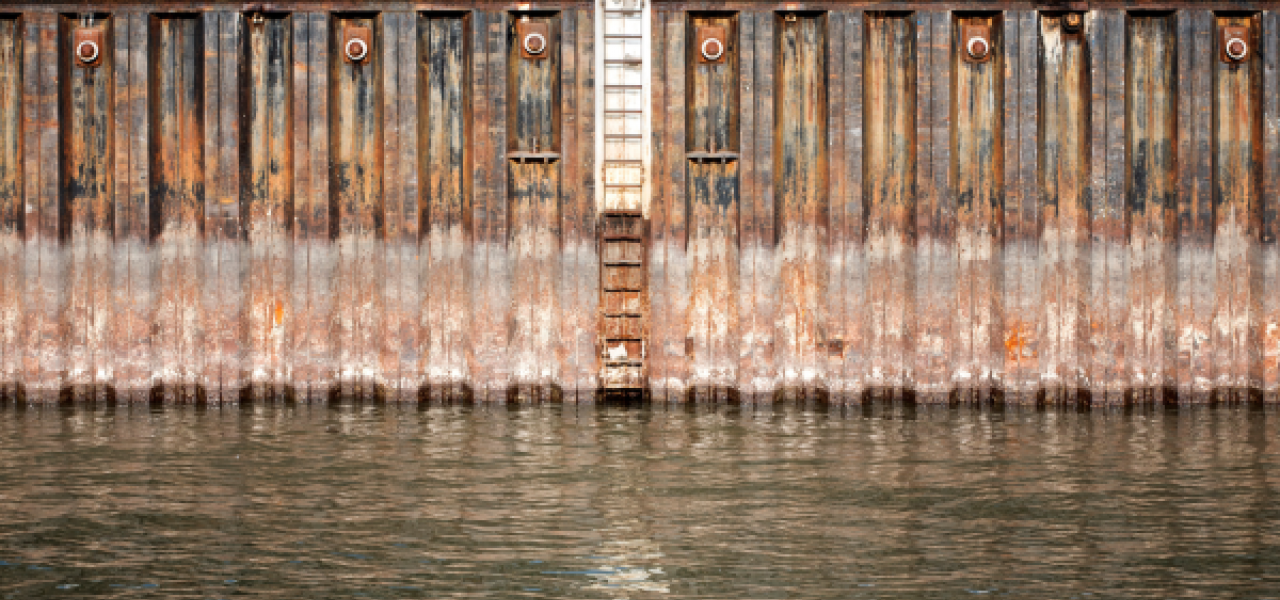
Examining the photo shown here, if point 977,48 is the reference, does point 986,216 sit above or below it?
below

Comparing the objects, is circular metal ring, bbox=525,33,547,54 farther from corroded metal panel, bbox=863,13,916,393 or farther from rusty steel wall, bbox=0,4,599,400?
corroded metal panel, bbox=863,13,916,393

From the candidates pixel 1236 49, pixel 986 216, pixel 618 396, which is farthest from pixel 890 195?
pixel 1236 49

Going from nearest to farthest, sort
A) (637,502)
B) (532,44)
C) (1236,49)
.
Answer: (637,502) < (1236,49) < (532,44)

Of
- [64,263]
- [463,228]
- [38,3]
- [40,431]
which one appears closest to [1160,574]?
[463,228]

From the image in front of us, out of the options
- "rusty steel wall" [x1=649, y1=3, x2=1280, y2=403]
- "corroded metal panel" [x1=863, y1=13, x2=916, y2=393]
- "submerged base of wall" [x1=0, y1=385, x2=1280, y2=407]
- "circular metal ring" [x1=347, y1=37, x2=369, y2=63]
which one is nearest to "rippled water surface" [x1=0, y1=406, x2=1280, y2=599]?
"submerged base of wall" [x1=0, y1=385, x2=1280, y2=407]

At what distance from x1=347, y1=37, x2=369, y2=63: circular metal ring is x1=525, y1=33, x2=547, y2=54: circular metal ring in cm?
187

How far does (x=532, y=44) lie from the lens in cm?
1708

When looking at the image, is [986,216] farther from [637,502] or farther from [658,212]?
[637,502]

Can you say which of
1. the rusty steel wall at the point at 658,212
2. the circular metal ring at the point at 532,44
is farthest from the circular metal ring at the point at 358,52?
the circular metal ring at the point at 532,44

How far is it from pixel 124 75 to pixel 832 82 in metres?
8.25

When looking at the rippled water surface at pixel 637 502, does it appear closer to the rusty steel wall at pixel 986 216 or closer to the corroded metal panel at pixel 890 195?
the rusty steel wall at pixel 986 216

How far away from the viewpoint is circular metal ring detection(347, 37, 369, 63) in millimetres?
17016

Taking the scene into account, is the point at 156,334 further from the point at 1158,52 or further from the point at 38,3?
the point at 1158,52

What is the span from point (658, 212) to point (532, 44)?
246 centimetres
